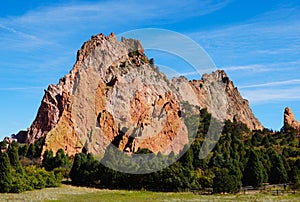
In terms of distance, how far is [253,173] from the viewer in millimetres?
53719

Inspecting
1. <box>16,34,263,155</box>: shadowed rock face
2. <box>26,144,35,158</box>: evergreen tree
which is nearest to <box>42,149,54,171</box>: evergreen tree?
<box>16,34,263,155</box>: shadowed rock face

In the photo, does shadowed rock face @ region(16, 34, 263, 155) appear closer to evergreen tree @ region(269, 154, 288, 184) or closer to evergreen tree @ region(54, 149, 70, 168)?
evergreen tree @ region(54, 149, 70, 168)

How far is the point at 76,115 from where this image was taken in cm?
10069

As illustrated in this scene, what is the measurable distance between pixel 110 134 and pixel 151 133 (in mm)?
11367

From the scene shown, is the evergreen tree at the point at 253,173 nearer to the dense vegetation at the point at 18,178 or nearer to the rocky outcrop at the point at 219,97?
the dense vegetation at the point at 18,178

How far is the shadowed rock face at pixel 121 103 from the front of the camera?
288 ft

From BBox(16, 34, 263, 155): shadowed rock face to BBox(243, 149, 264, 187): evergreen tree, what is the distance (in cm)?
2802

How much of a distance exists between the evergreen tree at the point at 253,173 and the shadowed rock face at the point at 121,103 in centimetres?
2802

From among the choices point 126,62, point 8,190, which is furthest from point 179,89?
point 8,190

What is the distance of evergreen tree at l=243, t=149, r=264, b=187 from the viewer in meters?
53.4

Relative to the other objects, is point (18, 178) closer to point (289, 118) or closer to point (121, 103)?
point (121, 103)

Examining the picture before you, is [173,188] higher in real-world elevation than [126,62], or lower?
lower

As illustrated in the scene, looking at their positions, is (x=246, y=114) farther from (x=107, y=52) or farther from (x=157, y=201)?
(x=157, y=201)

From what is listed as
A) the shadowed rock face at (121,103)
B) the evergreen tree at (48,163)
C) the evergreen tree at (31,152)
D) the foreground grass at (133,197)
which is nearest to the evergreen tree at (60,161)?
the evergreen tree at (48,163)
